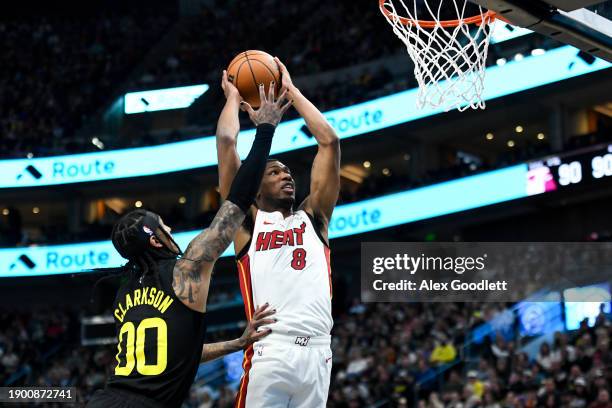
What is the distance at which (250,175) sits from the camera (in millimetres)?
4184

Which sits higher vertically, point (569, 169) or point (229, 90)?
point (569, 169)

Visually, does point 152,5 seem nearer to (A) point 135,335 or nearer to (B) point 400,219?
(B) point 400,219

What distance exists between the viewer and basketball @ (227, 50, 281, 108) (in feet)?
17.8

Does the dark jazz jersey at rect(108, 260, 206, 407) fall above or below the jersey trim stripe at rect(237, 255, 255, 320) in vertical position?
below

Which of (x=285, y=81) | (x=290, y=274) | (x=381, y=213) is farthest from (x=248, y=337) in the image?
(x=381, y=213)

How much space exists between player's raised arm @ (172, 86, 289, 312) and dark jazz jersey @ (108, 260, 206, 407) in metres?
0.05

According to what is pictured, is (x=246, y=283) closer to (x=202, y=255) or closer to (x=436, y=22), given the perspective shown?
(x=202, y=255)

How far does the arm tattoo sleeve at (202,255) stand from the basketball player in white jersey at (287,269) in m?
0.91

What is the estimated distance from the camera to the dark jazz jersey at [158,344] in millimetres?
4090

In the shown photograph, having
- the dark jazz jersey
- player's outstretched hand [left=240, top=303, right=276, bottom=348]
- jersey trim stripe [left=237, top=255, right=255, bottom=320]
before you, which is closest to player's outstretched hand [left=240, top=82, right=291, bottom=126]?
the dark jazz jersey

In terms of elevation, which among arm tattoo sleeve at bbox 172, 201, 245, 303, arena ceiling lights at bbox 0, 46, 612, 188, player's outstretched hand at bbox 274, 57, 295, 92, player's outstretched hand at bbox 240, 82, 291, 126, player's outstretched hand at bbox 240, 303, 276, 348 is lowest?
player's outstretched hand at bbox 240, 303, 276, 348

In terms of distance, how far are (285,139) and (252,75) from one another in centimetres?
1965

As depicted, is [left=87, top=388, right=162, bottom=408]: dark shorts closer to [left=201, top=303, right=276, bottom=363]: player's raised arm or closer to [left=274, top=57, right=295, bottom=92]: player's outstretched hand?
[left=201, top=303, right=276, bottom=363]: player's raised arm

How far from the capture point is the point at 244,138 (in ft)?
85.9
